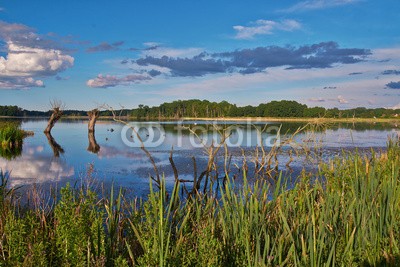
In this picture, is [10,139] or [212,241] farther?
[10,139]

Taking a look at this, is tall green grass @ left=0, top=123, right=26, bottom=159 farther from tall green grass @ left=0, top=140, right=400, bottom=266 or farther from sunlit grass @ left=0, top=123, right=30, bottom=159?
tall green grass @ left=0, top=140, right=400, bottom=266

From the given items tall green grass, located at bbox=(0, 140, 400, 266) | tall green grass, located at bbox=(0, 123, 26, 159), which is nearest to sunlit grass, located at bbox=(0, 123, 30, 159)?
tall green grass, located at bbox=(0, 123, 26, 159)

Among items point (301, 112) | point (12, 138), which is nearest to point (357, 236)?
point (12, 138)

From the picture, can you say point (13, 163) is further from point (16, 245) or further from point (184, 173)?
point (16, 245)

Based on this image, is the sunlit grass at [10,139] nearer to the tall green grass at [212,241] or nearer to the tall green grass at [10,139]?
the tall green grass at [10,139]

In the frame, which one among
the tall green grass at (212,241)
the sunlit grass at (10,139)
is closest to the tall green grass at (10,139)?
the sunlit grass at (10,139)

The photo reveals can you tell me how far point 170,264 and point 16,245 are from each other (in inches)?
56.8

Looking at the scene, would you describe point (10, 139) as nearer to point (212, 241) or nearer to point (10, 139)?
point (10, 139)

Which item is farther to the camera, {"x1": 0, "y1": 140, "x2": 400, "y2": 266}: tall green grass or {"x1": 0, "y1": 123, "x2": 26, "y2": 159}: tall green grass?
{"x1": 0, "y1": 123, "x2": 26, "y2": 159}: tall green grass

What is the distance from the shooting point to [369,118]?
9144cm

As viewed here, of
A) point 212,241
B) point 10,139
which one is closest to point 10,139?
point 10,139

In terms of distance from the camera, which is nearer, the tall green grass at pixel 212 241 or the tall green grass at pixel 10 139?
the tall green grass at pixel 212 241

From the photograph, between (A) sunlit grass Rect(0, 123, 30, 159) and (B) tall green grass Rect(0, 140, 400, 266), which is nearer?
(B) tall green grass Rect(0, 140, 400, 266)

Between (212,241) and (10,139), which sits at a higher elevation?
(212,241)
